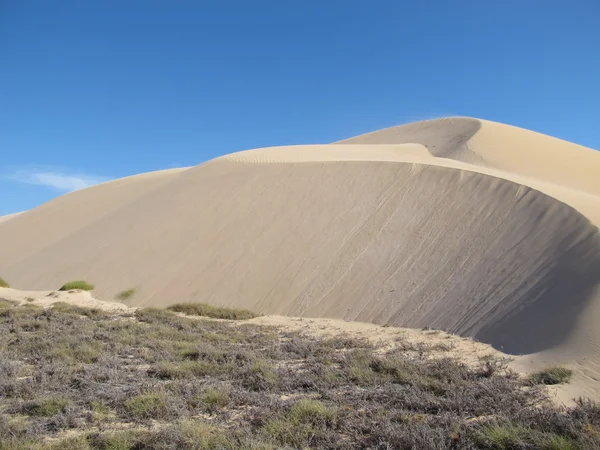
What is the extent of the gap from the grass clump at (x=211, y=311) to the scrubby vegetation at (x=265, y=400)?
178 inches

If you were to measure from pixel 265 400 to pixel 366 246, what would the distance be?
35.5 ft

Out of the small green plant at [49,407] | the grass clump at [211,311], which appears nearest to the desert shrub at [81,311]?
the grass clump at [211,311]

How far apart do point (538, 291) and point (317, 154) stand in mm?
17759

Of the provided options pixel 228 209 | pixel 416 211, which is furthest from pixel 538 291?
pixel 228 209

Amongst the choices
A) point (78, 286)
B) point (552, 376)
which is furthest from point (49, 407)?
point (78, 286)

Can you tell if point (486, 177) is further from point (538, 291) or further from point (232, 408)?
point (232, 408)

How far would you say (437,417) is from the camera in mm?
5477

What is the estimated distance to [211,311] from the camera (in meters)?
15.2

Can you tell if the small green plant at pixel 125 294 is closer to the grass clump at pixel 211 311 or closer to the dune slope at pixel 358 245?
the dune slope at pixel 358 245

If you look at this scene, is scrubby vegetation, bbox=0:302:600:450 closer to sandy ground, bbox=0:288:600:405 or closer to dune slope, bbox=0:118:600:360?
sandy ground, bbox=0:288:600:405

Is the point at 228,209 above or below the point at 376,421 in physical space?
above

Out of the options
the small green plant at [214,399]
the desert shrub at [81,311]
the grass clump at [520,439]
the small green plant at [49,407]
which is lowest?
→ the grass clump at [520,439]

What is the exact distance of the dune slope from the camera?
1146 centimetres

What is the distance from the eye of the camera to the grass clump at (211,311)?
1484 cm
